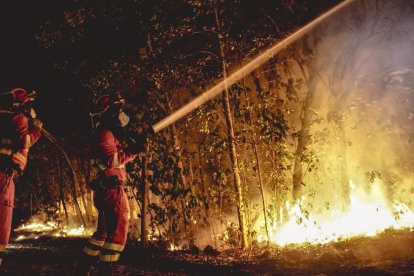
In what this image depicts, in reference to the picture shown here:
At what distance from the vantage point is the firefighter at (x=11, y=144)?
489 cm

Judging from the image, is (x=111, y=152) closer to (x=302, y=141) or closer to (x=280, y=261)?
(x=280, y=261)

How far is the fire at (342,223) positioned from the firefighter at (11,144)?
200 inches

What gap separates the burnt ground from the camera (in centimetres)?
569

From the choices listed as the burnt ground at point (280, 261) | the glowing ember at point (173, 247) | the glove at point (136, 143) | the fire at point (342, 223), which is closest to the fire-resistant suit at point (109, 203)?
the glove at point (136, 143)

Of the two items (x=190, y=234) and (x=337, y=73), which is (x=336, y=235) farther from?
(x=337, y=73)

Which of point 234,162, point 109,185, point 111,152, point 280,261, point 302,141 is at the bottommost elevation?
point 280,261

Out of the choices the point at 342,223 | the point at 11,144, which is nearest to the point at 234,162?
the point at 342,223

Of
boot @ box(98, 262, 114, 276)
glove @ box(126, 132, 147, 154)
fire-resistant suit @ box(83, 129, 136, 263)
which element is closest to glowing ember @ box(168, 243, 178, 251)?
fire-resistant suit @ box(83, 129, 136, 263)

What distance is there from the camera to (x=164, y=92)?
8453mm

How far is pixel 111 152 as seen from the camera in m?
4.87

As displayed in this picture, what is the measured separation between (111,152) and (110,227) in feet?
3.33

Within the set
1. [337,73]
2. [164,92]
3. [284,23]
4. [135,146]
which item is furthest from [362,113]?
[135,146]

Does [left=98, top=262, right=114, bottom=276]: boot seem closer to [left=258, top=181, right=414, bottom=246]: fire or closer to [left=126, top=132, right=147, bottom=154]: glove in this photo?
[left=126, top=132, right=147, bottom=154]: glove

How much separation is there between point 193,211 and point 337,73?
4993 mm
